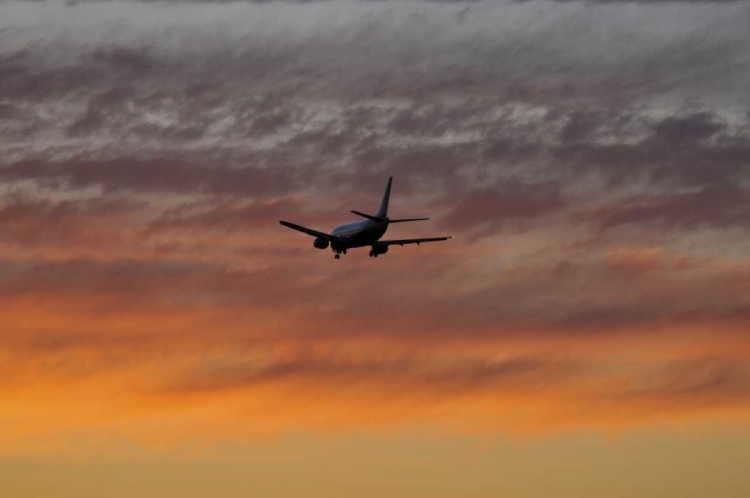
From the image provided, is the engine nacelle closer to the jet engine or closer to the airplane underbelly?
the jet engine

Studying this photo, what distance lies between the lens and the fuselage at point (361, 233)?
196000mm

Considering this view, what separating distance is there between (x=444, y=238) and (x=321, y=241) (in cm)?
2144

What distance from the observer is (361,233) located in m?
196

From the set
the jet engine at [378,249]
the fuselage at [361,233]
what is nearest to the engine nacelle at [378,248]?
the jet engine at [378,249]

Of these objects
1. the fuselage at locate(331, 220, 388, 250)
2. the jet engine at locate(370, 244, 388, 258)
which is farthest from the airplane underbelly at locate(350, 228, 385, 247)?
the jet engine at locate(370, 244, 388, 258)

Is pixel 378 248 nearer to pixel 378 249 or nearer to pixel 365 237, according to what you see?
pixel 378 249

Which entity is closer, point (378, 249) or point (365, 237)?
point (378, 249)

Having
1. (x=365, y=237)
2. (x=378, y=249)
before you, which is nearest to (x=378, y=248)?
(x=378, y=249)

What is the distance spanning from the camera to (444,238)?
19525 cm

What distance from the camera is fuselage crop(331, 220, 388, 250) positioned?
196 metres

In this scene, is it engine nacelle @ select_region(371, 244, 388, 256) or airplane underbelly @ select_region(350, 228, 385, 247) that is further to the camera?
engine nacelle @ select_region(371, 244, 388, 256)

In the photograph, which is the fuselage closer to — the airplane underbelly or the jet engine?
the airplane underbelly

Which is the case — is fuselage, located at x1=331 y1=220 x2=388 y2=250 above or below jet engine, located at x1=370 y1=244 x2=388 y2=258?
above

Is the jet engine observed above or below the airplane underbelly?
below
